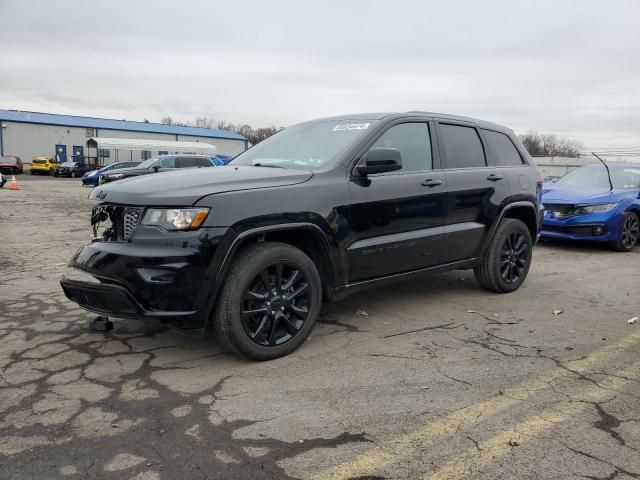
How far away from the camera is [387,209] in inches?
176

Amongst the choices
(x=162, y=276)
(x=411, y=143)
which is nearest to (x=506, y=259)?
(x=411, y=143)

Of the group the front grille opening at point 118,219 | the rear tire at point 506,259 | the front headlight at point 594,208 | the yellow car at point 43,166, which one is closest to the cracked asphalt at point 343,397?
the rear tire at point 506,259

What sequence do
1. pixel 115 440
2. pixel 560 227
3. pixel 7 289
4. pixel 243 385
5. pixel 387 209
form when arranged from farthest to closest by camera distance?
pixel 560 227 < pixel 7 289 < pixel 387 209 < pixel 243 385 < pixel 115 440

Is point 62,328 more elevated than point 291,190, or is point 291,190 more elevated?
point 291,190

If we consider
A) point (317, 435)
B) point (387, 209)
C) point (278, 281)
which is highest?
point (387, 209)

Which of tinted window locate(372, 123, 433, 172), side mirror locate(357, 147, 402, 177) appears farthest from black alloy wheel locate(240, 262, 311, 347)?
tinted window locate(372, 123, 433, 172)

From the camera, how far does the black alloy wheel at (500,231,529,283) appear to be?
585cm

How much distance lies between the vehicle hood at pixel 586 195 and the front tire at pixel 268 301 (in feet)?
21.7

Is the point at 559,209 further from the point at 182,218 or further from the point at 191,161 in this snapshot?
the point at 191,161

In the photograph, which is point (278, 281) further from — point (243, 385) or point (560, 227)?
point (560, 227)

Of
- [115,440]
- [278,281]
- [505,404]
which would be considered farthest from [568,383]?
[115,440]

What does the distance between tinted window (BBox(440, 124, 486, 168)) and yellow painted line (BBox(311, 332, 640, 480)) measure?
85.4 inches

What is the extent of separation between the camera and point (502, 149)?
5.95m

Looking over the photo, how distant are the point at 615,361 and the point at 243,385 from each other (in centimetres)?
274
